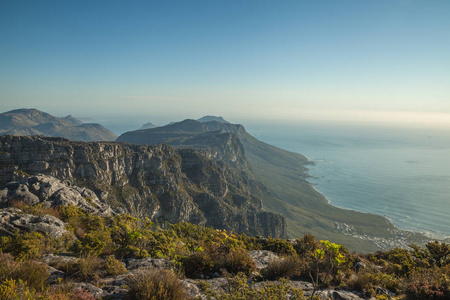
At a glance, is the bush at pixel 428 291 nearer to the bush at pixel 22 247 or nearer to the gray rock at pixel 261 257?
the gray rock at pixel 261 257

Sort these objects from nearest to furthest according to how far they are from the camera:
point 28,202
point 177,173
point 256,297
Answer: point 256,297
point 28,202
point 177,173

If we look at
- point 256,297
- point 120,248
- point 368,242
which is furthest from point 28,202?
point 368,242

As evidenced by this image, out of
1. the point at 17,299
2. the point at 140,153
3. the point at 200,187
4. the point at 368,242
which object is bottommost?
the point at 368,242

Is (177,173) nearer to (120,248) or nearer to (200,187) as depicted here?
(200,187)

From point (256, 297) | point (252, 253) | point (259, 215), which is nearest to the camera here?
point (256, 297)

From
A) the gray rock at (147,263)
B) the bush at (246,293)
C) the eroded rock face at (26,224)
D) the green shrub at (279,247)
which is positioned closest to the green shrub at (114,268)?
the gray rock at (147,263)

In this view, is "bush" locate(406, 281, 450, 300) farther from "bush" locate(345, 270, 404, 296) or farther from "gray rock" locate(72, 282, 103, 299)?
"gray rock" locate(72, 282, 103, 299)

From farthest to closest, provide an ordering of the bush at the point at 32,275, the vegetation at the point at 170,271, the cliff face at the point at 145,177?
the cliff face at the point at 145,177 → the bush at the point at 32,275 → the vegetation at the point at 170,271
